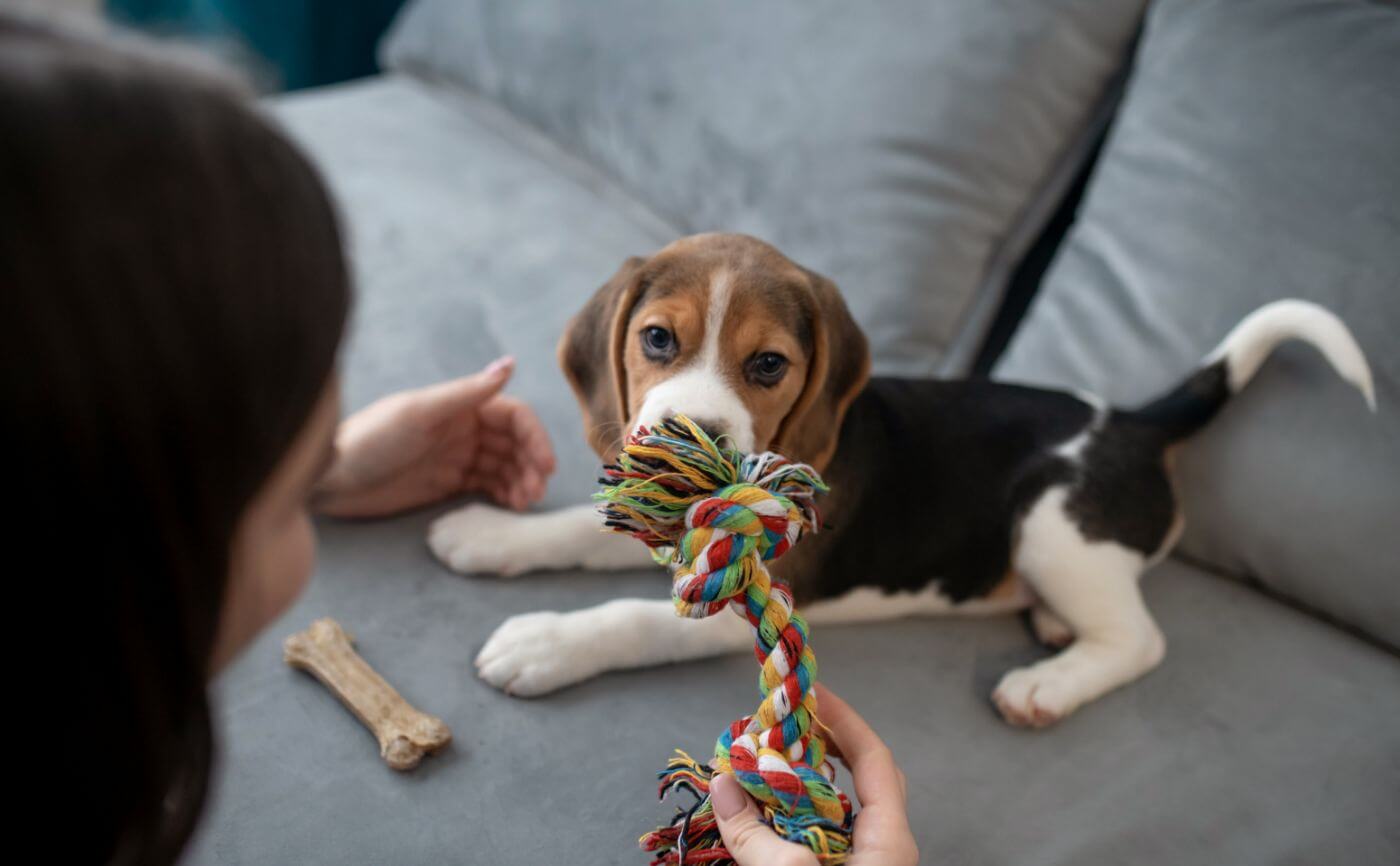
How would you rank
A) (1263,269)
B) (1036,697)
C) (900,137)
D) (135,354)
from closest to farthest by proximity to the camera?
(135,354), (1036,697), (1263,269), (900,137)

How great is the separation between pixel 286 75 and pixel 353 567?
294 cm

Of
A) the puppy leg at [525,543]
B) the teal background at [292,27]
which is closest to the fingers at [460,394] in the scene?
the puppy leg at [525,543]

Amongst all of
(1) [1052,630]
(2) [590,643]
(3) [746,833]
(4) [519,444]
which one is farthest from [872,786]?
(4) [519,444]

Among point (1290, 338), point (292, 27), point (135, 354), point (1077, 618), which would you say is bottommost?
point (292, 27)

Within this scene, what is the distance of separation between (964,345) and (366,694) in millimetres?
1420

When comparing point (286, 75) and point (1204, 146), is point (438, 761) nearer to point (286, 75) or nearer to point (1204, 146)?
point (1204, 146)

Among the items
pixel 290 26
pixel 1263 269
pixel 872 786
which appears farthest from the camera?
pixel 290 26

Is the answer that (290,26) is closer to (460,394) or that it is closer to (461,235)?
(461,235)

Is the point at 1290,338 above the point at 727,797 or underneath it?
above

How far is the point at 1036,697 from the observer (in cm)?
170

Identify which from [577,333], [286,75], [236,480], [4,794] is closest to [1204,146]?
[577,333]

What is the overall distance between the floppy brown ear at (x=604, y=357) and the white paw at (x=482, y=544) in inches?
8.5

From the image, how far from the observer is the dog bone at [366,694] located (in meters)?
1.49

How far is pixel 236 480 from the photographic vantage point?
823mm
